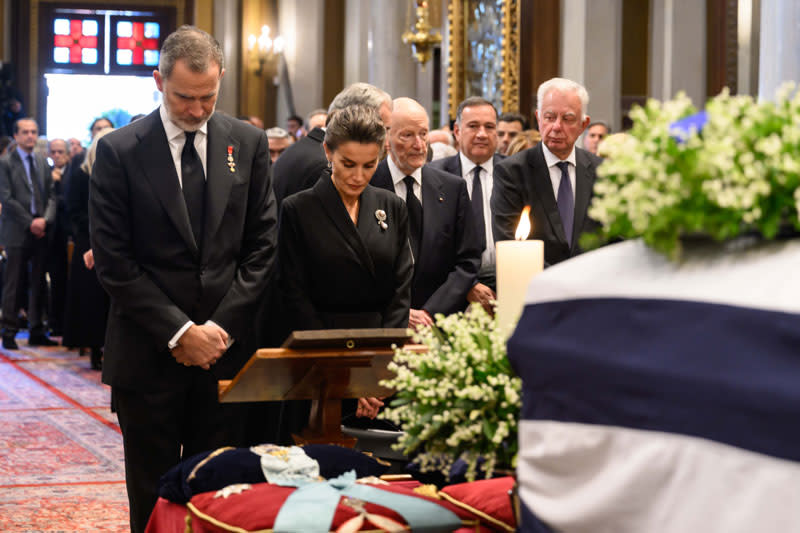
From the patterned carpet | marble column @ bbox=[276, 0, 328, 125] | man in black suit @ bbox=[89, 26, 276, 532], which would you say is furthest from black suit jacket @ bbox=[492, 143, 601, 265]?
marble column @ bbox=[276, 0, 328, 125]

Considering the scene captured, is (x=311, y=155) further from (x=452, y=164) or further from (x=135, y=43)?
(x=135, y=43)

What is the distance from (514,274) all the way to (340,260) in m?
1.47

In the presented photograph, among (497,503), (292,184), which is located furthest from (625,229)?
(292,184)

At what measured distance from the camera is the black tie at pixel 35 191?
10.4m

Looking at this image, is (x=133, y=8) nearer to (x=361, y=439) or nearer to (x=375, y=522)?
(x=361, y=439)

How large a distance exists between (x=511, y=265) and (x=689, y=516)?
0.69m

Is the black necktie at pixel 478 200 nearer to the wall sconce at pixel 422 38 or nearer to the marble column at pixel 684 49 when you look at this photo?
the marble column at pixel 684 49

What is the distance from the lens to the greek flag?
57.6 inches

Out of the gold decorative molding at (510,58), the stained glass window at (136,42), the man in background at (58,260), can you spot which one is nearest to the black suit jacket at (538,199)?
the gold decorative molding at (510,58)

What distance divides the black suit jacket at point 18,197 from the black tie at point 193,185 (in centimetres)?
726

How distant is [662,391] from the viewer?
1.56 meters

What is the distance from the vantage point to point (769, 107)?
161 cm

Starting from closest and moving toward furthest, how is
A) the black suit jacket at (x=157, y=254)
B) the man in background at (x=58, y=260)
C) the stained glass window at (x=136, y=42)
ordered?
the black suit jacket at (x=157, y=254) < the man in background at (x=58, y=260) < the stained glass window at (x=136, y=42)

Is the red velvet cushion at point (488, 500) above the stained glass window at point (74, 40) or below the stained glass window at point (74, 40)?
below
